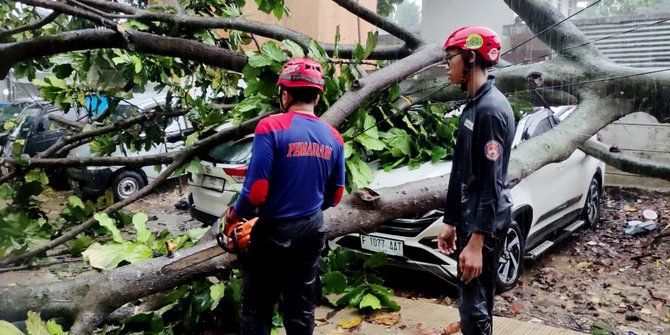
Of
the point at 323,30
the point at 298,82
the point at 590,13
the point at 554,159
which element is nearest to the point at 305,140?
the point at 298,82

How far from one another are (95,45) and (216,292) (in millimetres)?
2350

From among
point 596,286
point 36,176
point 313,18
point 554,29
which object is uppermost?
point 313,18

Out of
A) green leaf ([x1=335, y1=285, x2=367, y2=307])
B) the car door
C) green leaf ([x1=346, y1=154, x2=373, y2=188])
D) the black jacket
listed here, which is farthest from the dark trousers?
the car door

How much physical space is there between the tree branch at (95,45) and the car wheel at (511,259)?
111 inches

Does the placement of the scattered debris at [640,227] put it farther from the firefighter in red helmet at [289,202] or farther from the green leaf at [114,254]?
the green leaf at [114,254]

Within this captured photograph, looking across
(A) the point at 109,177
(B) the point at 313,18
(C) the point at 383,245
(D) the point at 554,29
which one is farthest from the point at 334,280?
(B) the point at 313,18

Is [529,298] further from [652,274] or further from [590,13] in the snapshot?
[590,13]

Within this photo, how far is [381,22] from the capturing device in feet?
17.3

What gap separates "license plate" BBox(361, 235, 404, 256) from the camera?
452cm

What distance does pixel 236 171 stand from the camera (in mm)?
5793

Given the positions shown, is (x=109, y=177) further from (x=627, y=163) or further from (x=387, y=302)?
(x=627, y=163)

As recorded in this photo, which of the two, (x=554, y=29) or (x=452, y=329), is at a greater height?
(x=554, y=29)

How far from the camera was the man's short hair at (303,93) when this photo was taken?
2.59 meters

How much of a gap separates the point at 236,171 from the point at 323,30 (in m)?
5.29
